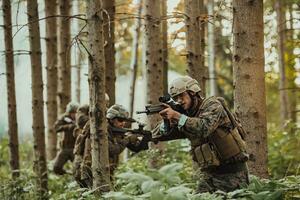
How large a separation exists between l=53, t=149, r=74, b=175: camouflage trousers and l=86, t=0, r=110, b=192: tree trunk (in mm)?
6095

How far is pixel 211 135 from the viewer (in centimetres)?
692

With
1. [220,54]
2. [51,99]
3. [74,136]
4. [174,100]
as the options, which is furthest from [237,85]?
[220,54]

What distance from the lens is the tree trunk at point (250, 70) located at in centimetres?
752

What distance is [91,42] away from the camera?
22.8 ft

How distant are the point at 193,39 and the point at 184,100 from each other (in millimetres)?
2371

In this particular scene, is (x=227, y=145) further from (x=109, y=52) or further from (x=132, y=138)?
(x=109, y=52)

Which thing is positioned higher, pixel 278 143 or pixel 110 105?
pixel 110 105

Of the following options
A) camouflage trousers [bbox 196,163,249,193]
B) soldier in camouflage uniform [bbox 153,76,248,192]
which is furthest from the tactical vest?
camouflage trousers [bbox 196,163,249,193]

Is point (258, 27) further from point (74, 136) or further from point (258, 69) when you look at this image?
point (74, 136)

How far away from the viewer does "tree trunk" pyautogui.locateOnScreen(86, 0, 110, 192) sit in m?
6.93

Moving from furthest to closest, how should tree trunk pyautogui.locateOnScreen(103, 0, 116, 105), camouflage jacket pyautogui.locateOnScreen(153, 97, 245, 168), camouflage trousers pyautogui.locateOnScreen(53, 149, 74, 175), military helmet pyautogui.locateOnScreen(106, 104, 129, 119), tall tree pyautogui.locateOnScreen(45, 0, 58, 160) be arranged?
1. tall tree pyautogui.locateOnScreen(45, 0, 58, 160)
2. camouflage trousers pyautogui.locateOnScreen(53, 149, 74, 175)
3. tree trunk pyautogui.locateOnScreen(103, 0, 116, 105)
4. military helmet pyautogui.locateOnScreen(106, 104, 129, 119)
5. camouflage jacket pyautogui.locateOnScreen(153, 97, 245, 168)

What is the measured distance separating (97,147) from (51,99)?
28.1 feet

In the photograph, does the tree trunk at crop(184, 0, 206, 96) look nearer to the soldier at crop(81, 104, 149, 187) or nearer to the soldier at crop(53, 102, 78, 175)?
the soldier at crop(81, 104, 149, 187)

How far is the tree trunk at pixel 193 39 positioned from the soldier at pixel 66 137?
427 cm
